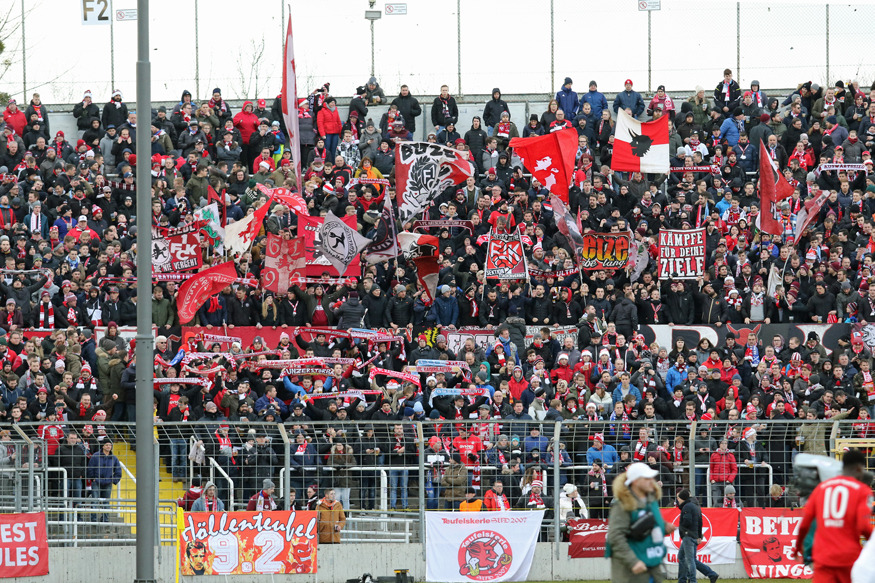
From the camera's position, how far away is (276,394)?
22000mm

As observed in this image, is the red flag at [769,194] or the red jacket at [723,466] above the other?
the red flag at [769,194]

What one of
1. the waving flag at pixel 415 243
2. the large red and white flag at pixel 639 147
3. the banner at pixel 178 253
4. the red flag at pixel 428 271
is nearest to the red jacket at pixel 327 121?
the waving flag at pixel 415 243

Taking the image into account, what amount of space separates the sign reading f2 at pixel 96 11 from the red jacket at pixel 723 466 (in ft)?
66.7

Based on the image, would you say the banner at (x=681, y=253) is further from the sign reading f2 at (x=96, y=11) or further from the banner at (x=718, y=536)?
the sign reading f2 at (x=96, y=11)

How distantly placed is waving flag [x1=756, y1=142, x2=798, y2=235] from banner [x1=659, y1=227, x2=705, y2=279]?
5.78ft

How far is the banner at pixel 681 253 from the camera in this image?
82.9ft

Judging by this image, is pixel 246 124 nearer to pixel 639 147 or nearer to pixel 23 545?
pixel 639 147

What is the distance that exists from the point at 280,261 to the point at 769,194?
1006 centimetres

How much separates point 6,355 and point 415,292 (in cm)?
784

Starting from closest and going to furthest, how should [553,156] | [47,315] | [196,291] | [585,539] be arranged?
1. [585,539]
2. [196,291]
3. [47,315]
4. [553,156]

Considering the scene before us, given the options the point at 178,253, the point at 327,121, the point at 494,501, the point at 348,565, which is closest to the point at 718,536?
the point at 494,501

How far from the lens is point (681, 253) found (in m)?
25.4

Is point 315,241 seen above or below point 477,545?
above

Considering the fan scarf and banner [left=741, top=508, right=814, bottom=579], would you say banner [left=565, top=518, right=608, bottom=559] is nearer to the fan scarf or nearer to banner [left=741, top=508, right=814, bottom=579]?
banner [left=741, top=508, right=814, bottom=579]
